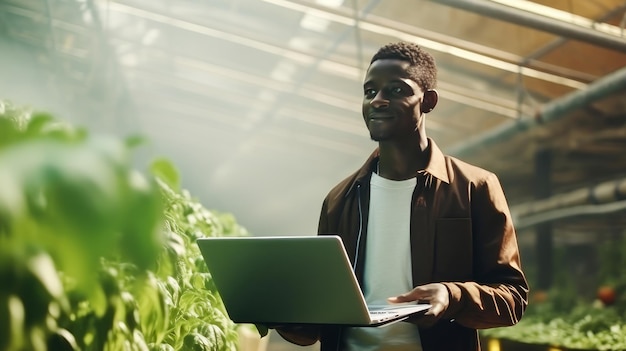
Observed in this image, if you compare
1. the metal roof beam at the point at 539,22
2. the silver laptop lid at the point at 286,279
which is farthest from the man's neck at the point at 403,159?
the metal roof beam at the point at 539,22

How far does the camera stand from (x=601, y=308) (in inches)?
241

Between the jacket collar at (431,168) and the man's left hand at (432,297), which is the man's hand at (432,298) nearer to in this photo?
the man's left hand at (432,297)

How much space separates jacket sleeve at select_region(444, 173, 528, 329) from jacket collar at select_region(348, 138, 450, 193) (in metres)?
0.07

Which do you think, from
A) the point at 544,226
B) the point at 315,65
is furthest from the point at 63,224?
the point at 544,226

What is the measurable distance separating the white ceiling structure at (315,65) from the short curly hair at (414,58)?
5.82 feet

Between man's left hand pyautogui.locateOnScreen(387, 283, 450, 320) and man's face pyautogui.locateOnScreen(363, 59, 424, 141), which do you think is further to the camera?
man's face pyautogui.locateOnScreen(363, 59, 424, 141)

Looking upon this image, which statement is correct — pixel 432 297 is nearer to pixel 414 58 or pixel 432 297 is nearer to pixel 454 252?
pixel 454 252

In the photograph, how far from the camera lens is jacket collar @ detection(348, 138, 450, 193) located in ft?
5.26

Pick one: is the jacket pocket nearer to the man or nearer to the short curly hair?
the man

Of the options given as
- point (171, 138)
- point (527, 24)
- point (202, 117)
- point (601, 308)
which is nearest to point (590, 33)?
point (527, 24)

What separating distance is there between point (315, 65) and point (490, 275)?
5384mm

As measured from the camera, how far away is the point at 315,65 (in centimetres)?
678

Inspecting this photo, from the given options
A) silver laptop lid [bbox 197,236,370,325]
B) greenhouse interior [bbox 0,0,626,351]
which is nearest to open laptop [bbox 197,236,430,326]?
silver laptop lid [bbox 197,236,370,325]

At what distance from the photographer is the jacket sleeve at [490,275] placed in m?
1.41
